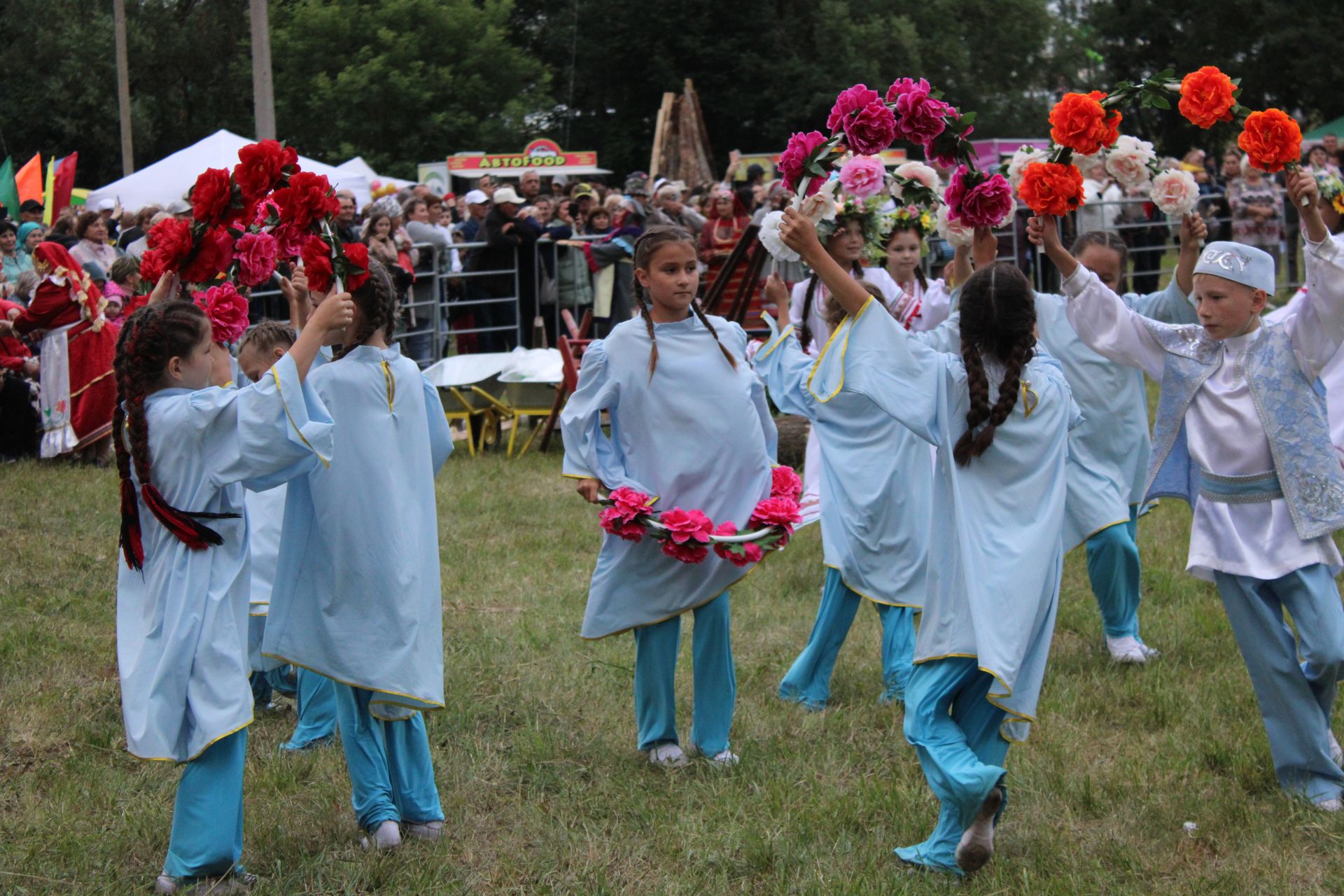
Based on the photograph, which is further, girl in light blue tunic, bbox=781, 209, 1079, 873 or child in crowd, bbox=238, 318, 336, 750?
child in crowd, bbox=238, 318, 336, 750

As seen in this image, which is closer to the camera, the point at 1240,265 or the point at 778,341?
the point at 1240,265

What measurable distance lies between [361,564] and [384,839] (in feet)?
2.77

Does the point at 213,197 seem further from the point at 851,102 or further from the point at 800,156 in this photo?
the point at 851,102

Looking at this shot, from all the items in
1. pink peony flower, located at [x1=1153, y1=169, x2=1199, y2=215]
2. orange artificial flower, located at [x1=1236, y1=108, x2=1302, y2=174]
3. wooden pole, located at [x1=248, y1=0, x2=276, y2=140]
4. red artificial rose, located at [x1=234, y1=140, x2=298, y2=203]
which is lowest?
pink peony flower, located at [x1=1153, y1=169, x2=1199, y2=215]

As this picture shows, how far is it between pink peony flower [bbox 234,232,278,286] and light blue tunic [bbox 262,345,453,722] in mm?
388

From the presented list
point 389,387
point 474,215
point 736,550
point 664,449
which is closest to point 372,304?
point 389,387

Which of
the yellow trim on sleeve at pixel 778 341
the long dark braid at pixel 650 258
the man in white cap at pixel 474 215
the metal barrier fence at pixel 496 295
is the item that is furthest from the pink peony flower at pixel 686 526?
the man in white cap at pixel 474 215

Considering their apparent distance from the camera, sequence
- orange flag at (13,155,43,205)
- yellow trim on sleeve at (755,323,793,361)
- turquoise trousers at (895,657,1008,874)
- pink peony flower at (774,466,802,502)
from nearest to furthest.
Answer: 1. turquoise trousers at (895,657,1008,874)
2. pink peony flower at (774,466,802,502)
3. yellow trim on sleeve at (755,323,793,361)
4. orange flag at (13,155,43,205)

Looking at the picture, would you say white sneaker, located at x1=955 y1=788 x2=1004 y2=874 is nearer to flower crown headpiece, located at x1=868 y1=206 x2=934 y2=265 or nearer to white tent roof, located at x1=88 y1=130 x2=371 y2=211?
flower crown headpiece, located at x1=868 y1=206 x2=934 y2=265

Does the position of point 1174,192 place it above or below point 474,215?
above

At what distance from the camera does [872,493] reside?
6207mm

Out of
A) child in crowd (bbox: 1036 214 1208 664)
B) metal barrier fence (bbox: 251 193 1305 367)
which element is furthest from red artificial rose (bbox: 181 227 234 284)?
metal barrier fence (bbox: 251 193 1305 367)

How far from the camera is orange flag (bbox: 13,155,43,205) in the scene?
902 inches

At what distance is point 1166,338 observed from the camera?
499 cm
